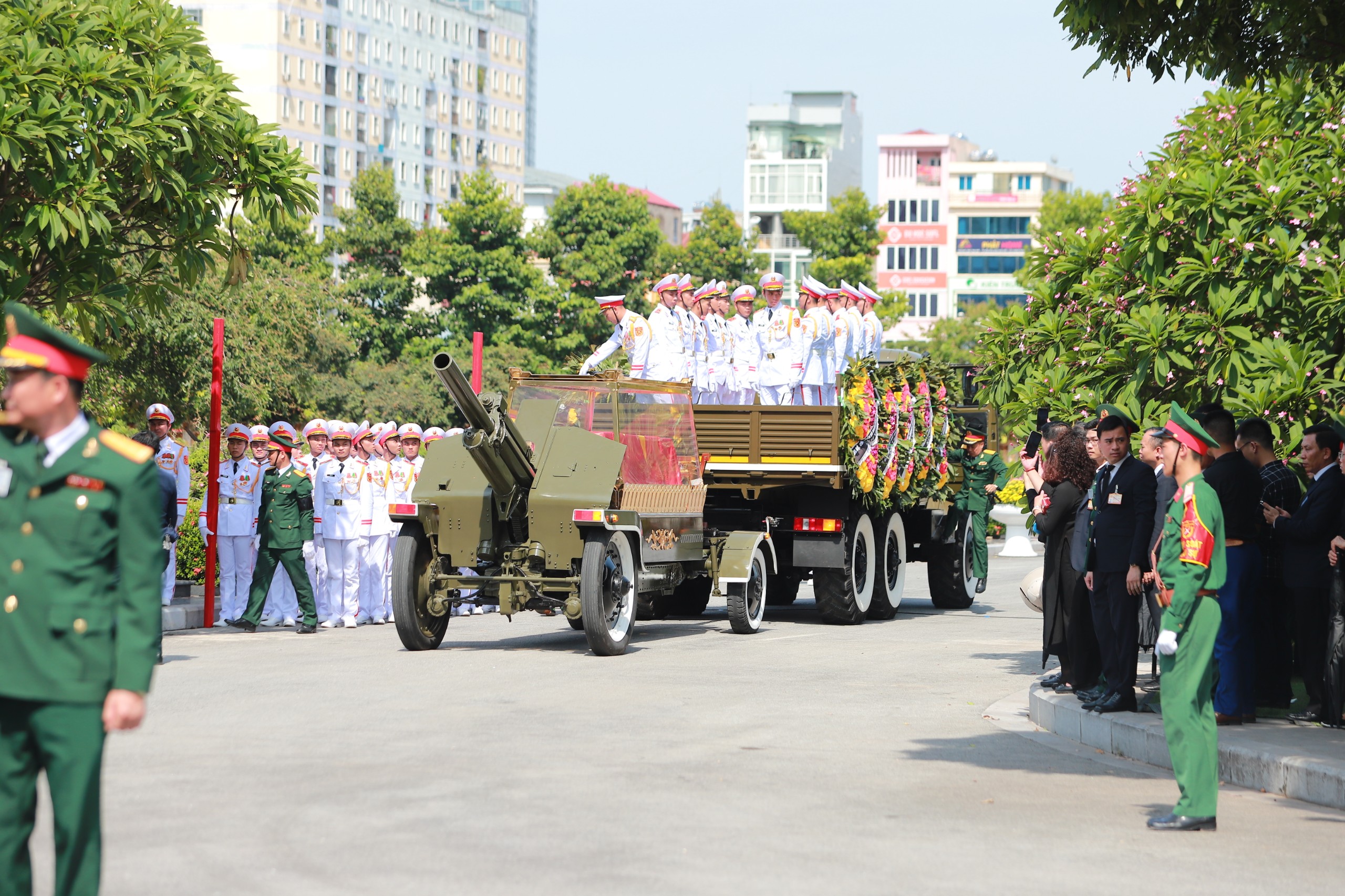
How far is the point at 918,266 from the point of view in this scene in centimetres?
15062

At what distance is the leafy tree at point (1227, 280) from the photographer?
1260 cm

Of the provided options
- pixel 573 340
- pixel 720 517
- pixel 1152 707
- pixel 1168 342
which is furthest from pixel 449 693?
pixel 573 340

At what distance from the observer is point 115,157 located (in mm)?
13734

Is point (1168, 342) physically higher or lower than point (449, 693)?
higher

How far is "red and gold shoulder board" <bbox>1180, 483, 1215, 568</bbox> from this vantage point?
8312 millimetres

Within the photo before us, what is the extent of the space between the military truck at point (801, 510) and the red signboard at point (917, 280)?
129294 mm

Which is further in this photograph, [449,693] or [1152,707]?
[449,693]

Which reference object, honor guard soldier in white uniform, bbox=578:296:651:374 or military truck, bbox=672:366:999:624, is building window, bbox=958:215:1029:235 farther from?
honor guard soldier in white uniform, bbox=578:296:651:374

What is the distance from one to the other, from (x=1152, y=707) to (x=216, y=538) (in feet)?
31.7

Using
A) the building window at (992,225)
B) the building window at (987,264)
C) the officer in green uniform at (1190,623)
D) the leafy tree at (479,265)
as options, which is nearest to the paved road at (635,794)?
the officer in green uniform at (1190,623)

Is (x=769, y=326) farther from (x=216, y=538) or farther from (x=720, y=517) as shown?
(x=216, y=538)

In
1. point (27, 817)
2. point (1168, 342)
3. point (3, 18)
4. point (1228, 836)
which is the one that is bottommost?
point (1228, 836)

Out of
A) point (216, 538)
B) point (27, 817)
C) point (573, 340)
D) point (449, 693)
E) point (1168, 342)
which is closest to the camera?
point (27, 817)

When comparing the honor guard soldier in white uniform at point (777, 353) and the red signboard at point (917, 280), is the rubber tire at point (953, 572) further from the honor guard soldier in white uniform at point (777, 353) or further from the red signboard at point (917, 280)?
the red signboard at point (917, 280)
